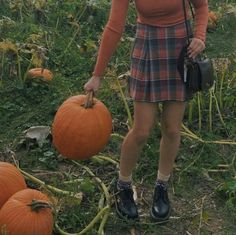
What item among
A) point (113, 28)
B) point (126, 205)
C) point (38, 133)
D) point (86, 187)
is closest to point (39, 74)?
point (38, 133)

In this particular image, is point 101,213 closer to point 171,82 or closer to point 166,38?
point 171,82

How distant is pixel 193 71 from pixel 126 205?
1005mm

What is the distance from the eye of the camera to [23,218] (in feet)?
10.4

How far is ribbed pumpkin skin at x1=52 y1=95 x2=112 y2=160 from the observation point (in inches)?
145

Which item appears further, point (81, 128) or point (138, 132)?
point (81, 128)

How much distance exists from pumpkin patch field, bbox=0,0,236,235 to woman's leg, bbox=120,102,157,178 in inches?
9.8

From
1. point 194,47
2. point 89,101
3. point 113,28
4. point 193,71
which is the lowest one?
point 89,101

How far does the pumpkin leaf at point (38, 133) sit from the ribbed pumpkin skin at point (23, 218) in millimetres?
1287

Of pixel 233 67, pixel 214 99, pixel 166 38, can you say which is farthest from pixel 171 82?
pixel 233 67

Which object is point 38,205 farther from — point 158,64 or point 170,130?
point 158,64

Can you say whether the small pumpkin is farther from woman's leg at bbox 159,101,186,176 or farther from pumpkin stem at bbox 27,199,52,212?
pumpkin stem at bbox 27,199,52,212

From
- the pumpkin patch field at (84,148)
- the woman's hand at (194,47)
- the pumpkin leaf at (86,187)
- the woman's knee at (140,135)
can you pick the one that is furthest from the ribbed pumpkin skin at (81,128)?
the woman's hand at (194,47)

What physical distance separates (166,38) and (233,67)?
226cm

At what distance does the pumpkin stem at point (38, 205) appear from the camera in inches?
125
